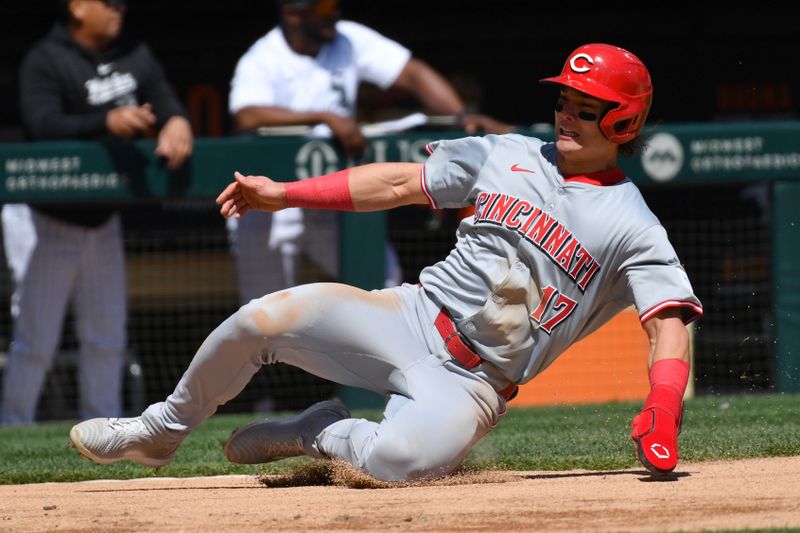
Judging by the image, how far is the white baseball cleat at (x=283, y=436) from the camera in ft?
14.7

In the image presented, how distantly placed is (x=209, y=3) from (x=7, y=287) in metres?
2.86

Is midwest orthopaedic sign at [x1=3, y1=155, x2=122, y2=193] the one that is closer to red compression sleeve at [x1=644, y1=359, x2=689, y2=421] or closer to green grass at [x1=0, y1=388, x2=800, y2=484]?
green grass at [x1=0, y1=388, x2=800, y2=484]

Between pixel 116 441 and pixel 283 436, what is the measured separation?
0.51 metres

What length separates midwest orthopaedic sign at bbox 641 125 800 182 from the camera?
7.32 metres

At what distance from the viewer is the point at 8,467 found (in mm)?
5242

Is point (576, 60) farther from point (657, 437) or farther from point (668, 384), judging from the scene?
point (657, 437)

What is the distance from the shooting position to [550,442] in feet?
18.1

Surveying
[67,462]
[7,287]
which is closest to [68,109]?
[7,287]

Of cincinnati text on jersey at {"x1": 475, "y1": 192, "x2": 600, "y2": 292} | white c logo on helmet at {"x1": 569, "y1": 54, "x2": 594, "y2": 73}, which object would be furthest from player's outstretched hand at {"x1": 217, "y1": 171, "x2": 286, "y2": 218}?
white c logo on helmet at {"x1": 569, "y1": 54, "x2": 594, "y2": 73}

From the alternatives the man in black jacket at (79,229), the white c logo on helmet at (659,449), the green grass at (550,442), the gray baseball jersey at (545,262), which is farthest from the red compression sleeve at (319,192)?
the man in black jacket at (79,229)

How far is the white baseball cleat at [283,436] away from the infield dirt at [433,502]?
0.27 feet

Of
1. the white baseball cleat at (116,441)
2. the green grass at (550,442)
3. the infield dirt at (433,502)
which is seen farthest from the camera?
the green grass at (550,442)

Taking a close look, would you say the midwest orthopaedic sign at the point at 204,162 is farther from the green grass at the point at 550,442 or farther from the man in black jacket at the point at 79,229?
the green grass at the point at 550,442

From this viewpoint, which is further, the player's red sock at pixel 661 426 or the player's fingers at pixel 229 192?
the player's fingers at pixel 229 192
